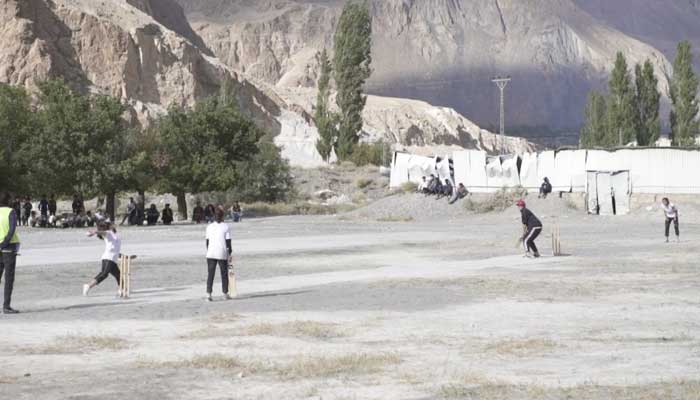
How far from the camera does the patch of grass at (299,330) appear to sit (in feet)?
49.8

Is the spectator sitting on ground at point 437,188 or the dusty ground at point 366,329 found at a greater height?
the spectator sitting on ground at point 437,188

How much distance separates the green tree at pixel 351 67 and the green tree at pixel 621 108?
1951 centimetres

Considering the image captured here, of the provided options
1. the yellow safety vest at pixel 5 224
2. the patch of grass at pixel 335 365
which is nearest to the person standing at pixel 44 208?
the yellow safety vest at pixel 5 224

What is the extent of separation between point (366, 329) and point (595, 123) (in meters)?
92.7

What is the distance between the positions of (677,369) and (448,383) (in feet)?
8.45

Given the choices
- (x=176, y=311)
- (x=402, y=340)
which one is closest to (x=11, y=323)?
(x=176, y=311)

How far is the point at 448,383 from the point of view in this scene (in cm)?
1134

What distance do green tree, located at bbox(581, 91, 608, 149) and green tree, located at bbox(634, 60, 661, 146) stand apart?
4.76 m

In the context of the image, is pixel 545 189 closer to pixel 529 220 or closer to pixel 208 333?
pixel 529 220

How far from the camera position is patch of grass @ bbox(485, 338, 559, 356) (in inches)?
528

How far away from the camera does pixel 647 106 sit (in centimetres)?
9131

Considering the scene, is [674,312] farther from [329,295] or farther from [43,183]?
[43,183]

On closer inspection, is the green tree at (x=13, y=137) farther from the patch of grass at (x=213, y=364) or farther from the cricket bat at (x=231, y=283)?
the patch of grass at (x=213, y=364)

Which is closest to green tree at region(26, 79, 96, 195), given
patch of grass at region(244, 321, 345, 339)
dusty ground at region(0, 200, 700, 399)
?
dusty ground at region(0, 200, 700, 399)
